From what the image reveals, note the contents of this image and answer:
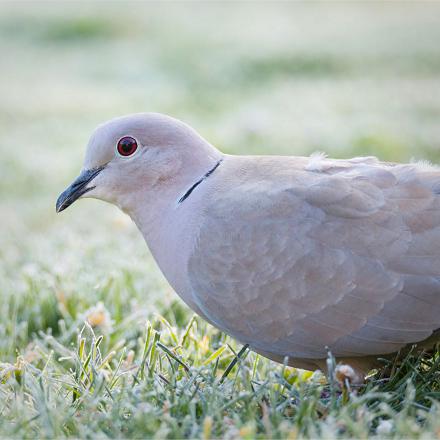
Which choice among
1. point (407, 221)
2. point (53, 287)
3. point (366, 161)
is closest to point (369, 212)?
point (407, 221)

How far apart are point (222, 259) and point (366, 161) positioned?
2.50 ft

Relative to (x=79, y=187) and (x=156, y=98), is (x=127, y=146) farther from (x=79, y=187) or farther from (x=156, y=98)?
(x=156, y=98)

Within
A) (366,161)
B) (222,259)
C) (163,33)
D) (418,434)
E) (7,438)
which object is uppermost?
(163,33)

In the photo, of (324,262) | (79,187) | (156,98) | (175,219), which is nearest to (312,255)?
(324,262)

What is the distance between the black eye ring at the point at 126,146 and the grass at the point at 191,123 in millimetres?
728

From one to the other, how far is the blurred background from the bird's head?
85 cm

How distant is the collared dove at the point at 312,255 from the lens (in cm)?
268

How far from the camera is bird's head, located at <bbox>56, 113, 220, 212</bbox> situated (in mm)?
3127

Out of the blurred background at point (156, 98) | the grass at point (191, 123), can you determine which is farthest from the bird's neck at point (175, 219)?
the blurred background at point (156, 98)

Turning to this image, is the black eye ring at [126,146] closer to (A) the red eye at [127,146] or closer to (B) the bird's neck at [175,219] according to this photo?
(A) the red eye at [127,146]

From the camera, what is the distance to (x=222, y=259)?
9.17 ft

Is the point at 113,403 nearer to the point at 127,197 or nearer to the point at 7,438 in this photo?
the point at 7,438

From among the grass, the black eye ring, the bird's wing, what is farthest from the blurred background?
the bird's wing

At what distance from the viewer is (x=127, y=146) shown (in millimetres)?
3145
